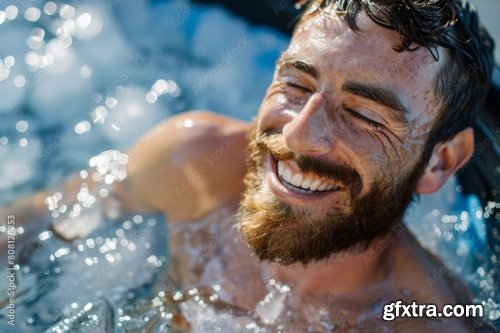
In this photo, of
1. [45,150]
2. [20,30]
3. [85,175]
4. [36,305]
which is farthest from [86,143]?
[36,305]

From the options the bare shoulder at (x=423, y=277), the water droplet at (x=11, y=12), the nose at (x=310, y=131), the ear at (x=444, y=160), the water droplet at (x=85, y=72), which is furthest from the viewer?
the water droplet at (x=11, y=12)

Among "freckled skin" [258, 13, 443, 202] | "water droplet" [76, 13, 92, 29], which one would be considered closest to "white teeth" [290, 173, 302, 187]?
"freckled skin" [258, 13, 443, 202]

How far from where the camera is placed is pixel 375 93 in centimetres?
206

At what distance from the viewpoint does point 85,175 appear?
119 inches

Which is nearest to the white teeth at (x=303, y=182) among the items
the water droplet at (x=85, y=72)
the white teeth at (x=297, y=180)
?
the white teeth at (x=297, y=180)

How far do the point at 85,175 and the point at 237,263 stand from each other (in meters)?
0.80

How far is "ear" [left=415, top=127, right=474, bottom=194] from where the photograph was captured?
238 cm

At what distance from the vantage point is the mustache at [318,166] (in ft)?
6.80

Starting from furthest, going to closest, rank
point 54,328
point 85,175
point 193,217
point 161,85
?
point 161,85
point 85,175
point 193,217
point 54,328

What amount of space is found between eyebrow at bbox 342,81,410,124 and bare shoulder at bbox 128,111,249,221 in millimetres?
796

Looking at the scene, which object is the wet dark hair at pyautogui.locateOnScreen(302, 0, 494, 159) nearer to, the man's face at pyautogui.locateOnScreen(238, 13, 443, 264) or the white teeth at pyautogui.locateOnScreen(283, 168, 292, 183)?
the man's face at pyautogui.locateOnScreen(238, 13, 443, 264)

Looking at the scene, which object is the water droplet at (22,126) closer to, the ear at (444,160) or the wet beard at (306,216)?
the wet beard at (306,216)

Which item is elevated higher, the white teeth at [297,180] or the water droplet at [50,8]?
the white teeth at [297,180]

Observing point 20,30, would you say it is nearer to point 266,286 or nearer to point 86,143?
point 86,143
